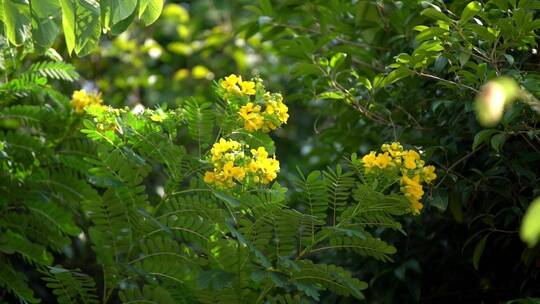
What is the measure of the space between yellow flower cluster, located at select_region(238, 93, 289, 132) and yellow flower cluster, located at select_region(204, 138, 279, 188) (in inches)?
5.7

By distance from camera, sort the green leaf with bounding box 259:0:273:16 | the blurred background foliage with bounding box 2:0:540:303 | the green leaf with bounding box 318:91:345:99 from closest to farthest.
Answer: the blurred background foliage with bounding box 2:0:540:303 → the green leaf with bounding box 318:91:345:99 → the green leaf with bounding box 259:0:273:16

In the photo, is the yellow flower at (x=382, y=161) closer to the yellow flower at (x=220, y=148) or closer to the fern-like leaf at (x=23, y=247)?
the yellow flower at (x=220, y=148)

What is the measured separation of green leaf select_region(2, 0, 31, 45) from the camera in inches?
78.8

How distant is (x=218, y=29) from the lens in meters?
4.91

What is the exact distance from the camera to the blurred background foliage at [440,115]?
2.11m

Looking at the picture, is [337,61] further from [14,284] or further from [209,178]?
[14,284]

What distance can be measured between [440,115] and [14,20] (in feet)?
4.04

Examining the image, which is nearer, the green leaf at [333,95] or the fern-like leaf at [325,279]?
the fern-like leaf at [325,279]

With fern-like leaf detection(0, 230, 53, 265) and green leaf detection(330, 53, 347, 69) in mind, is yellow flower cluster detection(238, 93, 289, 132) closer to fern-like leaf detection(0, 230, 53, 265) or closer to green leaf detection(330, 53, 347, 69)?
green leaf detection(330, 53, 347, 69)

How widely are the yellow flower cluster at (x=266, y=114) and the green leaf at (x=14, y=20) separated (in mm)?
605

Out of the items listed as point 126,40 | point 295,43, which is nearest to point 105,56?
point 126,40

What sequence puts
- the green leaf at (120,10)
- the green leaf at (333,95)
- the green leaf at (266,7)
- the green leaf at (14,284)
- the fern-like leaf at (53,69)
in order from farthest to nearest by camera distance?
the green leaf at (266,7) → the fern-like leaf at (53,69) → the green leaf at (333,95) → the green leaf at (14,284) → the green leaf at (120,10)

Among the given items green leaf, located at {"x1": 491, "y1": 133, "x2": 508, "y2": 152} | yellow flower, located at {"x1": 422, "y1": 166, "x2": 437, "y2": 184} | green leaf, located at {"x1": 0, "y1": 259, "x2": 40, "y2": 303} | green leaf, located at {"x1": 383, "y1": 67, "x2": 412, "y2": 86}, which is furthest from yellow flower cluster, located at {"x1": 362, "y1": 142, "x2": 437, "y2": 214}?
green leaf, located at {"x1": 0, "y1": 259, "x2": 40, "y2": 303}

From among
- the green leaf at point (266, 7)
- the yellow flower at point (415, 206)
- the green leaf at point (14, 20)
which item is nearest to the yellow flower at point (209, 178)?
the yellow flower at point (415, 206)
